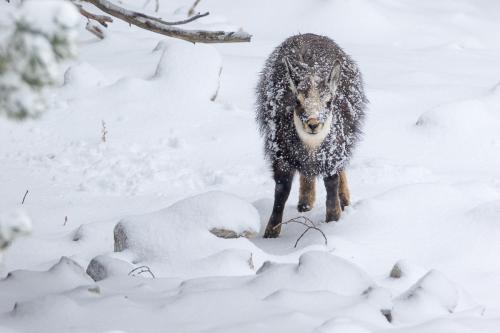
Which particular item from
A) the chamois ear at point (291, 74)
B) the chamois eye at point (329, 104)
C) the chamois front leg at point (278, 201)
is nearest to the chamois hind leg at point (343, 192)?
the chamois front leg at point (278, 201)

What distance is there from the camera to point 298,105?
539 cm

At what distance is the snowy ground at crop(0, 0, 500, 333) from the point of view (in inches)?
126

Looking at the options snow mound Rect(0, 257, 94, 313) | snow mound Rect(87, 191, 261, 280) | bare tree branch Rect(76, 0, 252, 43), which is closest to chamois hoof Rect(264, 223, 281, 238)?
snow mound Rect(87, 191, 261, 280)

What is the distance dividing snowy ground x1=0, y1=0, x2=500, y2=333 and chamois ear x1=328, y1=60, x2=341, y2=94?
101 centimetres

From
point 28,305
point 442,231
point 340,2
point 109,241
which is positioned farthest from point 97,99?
point 340,2

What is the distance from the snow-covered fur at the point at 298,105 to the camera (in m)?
5.57

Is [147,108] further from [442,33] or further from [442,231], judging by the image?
[442,33]

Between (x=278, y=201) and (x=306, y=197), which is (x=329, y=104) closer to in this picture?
(x=278, y=201)

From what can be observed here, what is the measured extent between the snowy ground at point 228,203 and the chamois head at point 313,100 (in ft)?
2.31

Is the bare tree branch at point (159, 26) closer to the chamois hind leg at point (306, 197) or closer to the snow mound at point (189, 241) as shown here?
the snow mound at point (189, 241)

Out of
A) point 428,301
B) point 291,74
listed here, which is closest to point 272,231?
point 291,74

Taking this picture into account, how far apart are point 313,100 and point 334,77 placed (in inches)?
10.4

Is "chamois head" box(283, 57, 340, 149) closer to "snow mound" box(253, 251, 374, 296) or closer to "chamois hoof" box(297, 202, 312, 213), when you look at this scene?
"chamois hoof" box(297, 202, 312, 213)

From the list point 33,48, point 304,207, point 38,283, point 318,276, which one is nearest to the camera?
point 33,48
